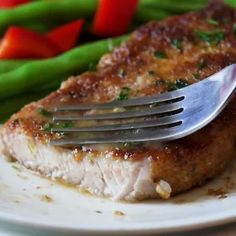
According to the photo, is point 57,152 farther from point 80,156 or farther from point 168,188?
point 168,188

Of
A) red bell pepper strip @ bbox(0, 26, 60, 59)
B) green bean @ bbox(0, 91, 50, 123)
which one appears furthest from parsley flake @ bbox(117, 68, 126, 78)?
red bell pepper strip @ bbox(0, 26, 60, 59)

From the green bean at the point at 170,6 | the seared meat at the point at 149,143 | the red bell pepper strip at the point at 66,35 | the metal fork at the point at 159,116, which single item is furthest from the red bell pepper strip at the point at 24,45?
the metal fork at the point at 159,116

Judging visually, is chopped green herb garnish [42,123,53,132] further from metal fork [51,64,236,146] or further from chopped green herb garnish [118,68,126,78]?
chopped green herb garnish [118,68,126,78]

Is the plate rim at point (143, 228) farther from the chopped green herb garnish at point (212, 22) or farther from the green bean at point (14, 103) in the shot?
the chopped green herb garnish at point (212, 22)

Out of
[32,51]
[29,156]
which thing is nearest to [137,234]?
[29,156]

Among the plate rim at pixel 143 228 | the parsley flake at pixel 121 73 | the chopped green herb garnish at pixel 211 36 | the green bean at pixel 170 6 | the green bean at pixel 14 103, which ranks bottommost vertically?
the green bean at pixel 14 103

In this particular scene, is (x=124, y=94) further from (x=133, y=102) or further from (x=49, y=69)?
(x=49, y=69)

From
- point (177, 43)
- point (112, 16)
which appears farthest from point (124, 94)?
point (112, 16)
